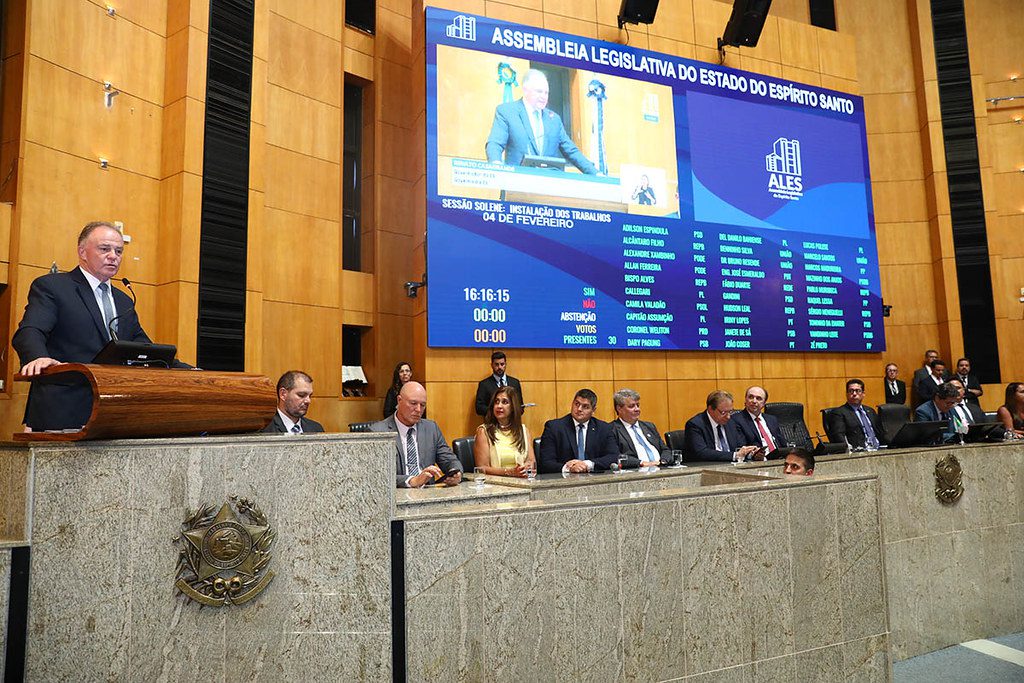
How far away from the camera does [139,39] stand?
231 inches

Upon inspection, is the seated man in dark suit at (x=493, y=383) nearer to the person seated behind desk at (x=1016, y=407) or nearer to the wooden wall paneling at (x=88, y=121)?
the wooden wall paneling at (x=88, y=121)

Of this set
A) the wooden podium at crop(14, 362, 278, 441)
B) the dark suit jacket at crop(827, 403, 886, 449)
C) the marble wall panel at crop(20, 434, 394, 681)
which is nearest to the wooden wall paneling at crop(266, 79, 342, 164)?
the dark suit jacket at crop(827, 403, 886, 449)

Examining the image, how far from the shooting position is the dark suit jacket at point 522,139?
20.3 feet

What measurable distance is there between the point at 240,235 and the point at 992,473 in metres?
5.48

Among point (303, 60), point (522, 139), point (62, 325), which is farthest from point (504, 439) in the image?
point (303, 60)

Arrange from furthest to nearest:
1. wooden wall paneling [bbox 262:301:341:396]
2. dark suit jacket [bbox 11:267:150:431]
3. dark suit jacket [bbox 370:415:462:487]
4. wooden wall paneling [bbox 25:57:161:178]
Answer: wooden wall paneling [bbox 262:301:341:396], wooden wall paneling [bbox 25:57:161:178], dark suit jacket [bbox 370:415:462:487], dark suit jacket [bbox 11:267:150:431]

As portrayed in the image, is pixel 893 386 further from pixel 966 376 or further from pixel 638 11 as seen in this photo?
pixel 638 11

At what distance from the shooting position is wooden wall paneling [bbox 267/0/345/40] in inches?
269

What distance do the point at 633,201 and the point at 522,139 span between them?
1153mm

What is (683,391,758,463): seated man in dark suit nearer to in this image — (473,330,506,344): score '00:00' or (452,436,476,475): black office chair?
(452,436,476,475): black office chair

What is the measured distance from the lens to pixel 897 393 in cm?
804

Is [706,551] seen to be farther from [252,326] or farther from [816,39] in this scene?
[816,39]

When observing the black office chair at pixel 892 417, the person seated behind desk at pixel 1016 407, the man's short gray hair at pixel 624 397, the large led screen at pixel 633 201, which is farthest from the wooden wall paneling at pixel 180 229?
the person seated behind desk at pixel 1016 407

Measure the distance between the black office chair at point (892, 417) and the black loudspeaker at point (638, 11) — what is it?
13.2 ft
